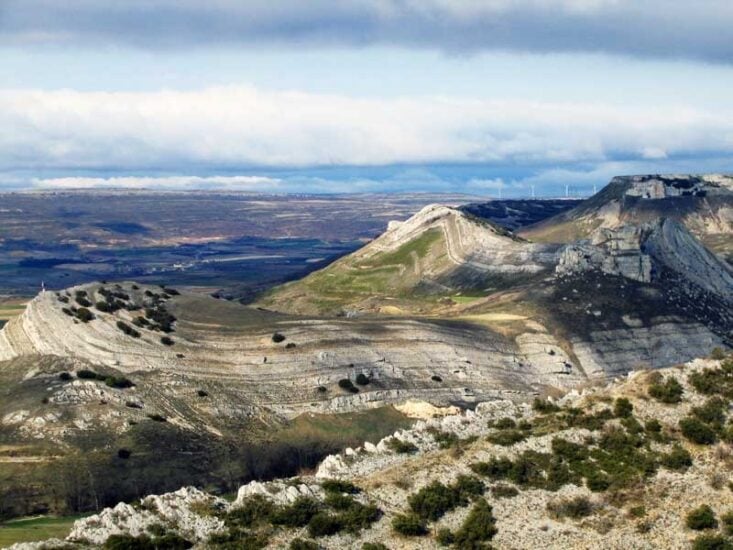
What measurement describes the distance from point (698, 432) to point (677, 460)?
3.06m

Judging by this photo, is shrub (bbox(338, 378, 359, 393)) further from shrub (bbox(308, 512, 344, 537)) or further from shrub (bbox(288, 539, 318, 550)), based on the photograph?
shrub (bbox(288, 539, 318, 550))

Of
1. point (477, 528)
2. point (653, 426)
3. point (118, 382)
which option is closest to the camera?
point (477, 528)

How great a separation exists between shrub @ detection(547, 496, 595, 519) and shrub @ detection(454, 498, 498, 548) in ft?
9.85

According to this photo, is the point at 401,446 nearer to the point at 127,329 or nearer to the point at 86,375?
the point at 86,375

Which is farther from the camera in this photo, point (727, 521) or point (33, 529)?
point (33, 529)

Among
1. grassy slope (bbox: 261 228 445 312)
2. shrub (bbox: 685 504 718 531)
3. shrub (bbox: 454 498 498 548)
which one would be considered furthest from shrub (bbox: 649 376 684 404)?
grassy slope (bbox: 261 228 445 312)

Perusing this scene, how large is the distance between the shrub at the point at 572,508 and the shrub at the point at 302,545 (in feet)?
38.4

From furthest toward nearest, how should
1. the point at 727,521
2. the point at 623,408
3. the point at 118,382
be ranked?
the point at 118,382, the point at 623,408, the point at 727,521

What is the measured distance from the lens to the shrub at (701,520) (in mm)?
44781

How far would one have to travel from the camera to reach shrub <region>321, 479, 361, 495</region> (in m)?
46.7

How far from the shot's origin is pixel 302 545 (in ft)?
139

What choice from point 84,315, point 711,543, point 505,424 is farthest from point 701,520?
point 84,315

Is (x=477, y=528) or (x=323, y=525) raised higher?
(x=323, y=525)

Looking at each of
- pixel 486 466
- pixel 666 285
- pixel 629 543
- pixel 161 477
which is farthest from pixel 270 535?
pixel 666 285
